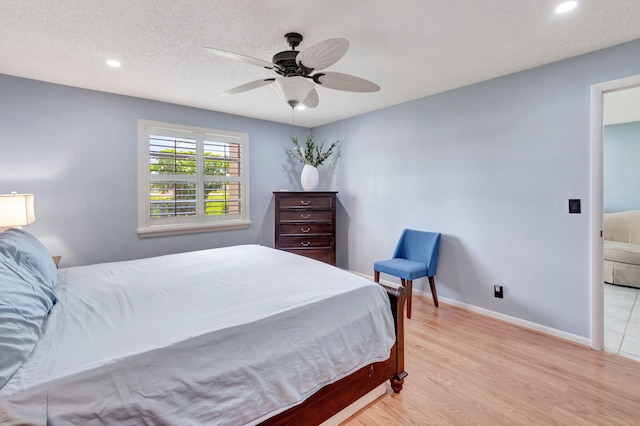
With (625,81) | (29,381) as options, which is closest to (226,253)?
(29,381)

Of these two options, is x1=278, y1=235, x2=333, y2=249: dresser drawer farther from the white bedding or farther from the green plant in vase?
the white bedding

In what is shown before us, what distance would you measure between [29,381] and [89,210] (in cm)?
277

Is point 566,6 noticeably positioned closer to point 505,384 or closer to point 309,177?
point 505,384

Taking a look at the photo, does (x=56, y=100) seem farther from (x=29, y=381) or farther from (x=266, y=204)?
(x=29, y=381)

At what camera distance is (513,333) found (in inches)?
103

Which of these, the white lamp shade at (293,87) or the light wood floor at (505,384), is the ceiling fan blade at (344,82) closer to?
the white lamp shade at (293,87)

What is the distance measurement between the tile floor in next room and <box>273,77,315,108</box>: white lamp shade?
3109mm

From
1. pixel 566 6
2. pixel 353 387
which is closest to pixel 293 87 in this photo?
pixel 566 6

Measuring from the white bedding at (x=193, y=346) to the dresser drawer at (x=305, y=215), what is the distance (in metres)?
2.06

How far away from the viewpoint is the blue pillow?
0.95m

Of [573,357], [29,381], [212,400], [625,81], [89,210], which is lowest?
[573,357]

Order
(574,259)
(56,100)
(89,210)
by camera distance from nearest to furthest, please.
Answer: (574,259)
(56,100)
(89,210)

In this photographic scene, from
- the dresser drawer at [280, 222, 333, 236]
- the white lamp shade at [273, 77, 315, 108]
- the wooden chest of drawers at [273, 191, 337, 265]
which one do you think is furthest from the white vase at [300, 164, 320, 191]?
the white lamp shade at [273, 77, 315, 108]

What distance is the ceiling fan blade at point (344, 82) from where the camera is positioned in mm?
1943
